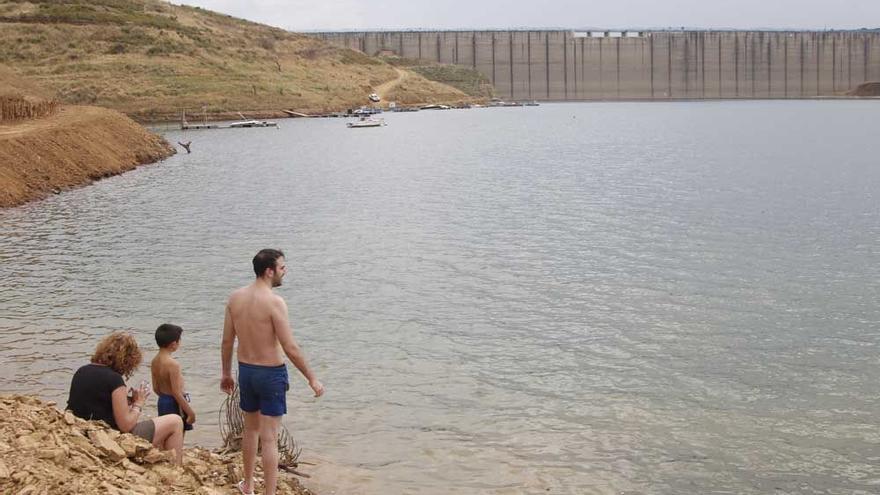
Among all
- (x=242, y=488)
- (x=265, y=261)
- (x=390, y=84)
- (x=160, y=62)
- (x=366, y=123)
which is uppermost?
(x=160, y=62)

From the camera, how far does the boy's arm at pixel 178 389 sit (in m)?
8.81

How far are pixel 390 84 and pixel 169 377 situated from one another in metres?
142

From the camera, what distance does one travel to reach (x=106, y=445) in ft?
25.3

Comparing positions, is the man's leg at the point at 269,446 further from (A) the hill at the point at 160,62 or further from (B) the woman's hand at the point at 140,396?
(A) the hill at the point at 160,62

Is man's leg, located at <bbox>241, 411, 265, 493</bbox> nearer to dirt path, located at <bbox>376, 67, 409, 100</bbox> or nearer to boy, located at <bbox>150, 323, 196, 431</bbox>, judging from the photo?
boy, located at <bbox>150, 323, 196, 431</bbox>

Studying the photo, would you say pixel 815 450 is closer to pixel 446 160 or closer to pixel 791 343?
pixel 791 343

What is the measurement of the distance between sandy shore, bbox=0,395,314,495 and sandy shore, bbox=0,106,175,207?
26.4m

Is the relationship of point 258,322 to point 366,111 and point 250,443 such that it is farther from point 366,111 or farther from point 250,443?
point 366,111

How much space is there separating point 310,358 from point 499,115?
385ft

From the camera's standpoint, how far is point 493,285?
67.4 ft

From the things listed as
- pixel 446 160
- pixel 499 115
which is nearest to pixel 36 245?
pixel 446 160

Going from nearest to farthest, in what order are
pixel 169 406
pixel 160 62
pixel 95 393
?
pixel 95 393 < pixel 169 406 < pixel 160 62

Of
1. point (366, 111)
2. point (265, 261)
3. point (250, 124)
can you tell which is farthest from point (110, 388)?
point (366, 111)

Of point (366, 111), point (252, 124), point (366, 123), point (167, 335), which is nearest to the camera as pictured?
point (167, 335)
